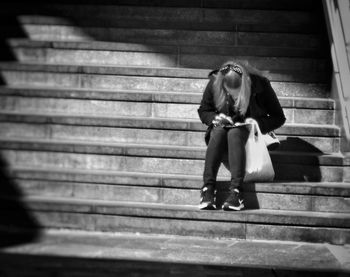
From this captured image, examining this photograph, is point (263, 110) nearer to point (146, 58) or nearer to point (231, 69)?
point (231, 69)

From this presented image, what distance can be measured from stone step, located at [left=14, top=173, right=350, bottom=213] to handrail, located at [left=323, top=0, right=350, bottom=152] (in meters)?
0.64

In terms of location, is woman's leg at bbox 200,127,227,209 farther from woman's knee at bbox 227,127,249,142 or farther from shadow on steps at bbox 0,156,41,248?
shadow on steps at bbox 0,156,41,248

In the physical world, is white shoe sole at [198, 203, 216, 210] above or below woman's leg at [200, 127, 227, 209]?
below

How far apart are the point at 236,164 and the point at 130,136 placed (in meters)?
1.25

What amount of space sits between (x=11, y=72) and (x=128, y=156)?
187 cm

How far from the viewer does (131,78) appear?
19.3 ft

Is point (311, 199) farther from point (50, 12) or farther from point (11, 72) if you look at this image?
point (50, 12)

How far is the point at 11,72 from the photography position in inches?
237

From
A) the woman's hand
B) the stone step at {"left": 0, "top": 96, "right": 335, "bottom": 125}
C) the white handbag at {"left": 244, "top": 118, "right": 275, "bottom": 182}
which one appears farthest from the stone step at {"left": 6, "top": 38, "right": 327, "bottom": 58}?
the white handbag at {"left": 244, "top": 118, "right": 275, "bottom": 182}

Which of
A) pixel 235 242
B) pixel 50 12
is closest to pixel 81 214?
pixel 235 242

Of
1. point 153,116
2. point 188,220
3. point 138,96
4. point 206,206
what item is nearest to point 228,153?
point 206,206

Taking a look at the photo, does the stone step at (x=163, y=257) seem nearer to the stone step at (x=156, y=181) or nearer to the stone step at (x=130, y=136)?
the stone step at (x=156, y=181)

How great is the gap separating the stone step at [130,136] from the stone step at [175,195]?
0.57 metres

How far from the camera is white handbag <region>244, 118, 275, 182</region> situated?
466 cm
